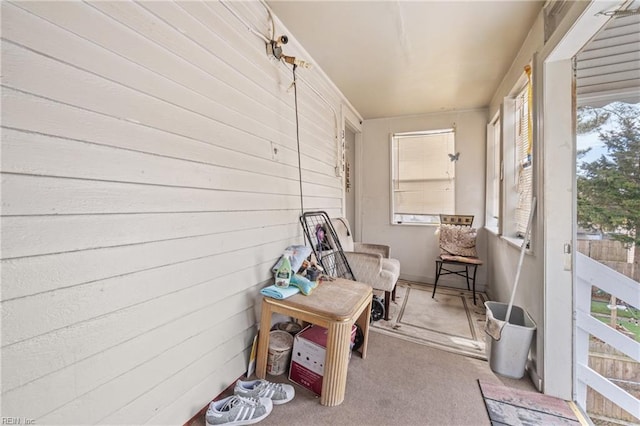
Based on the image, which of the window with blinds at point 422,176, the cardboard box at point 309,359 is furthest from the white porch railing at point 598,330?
the window with blinds at point 422,176

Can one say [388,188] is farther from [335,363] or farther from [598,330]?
[335,363]

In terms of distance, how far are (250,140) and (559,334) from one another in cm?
238

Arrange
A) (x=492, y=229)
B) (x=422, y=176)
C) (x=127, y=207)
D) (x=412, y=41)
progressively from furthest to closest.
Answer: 1. (x=422, y=176)
2. (x=492, y=229)
3. (x=412, y=41)
4. (x=127, y=207)

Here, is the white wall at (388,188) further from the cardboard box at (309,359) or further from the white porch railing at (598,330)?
the cardboard box at (309,359)

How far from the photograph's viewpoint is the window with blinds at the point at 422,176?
12.4 feet

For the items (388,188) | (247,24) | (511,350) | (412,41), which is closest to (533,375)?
(511,350)

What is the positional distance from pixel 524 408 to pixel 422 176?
3084mm

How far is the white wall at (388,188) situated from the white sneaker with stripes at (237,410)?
317 cm

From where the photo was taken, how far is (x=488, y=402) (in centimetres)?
148

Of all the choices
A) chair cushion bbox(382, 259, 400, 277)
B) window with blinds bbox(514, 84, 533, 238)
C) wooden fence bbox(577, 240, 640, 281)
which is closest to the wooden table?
chair cushion bbox(382, 259, 400, 277)

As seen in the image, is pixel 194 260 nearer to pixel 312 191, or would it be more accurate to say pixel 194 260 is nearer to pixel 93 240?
pixel 93 240

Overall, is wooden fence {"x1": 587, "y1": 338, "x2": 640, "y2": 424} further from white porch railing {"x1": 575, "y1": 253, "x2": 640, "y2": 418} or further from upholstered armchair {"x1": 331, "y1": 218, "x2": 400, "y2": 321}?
upholstered armchair {"x1": 331, "y1": 218, "x2": 400, "y2": 321}

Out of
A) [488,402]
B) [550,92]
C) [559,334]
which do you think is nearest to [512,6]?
[550,92]

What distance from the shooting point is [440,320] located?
2.59 metres
